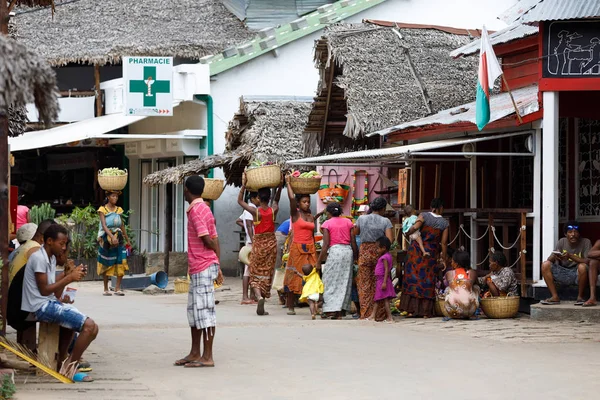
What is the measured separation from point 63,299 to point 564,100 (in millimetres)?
8569

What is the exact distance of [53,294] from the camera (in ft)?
30.3

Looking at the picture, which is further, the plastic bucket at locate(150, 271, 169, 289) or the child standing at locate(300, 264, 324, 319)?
the plastic bucket at locate(150, 271, 169, 289)

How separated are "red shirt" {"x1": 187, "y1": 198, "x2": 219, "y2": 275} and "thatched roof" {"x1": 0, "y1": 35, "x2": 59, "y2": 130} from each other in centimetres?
271

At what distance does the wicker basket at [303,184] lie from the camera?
15781mm

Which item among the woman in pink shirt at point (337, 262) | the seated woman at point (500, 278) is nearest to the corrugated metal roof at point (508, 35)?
the seated woman at point (500, 278)

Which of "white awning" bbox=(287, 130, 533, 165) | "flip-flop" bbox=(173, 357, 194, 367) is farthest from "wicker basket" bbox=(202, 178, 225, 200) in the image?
"flip-flop" bbox=(173, 357, 194, 367)

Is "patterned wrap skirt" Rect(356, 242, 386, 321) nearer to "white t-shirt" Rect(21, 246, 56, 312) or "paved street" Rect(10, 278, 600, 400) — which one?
"paved street" Rect(10, 278, 600, 400)

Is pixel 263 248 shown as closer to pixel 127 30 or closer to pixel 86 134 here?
pixel 86 134

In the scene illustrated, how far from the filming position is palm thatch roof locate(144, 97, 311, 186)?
21.4 meters

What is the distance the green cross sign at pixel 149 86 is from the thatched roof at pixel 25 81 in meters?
14.9

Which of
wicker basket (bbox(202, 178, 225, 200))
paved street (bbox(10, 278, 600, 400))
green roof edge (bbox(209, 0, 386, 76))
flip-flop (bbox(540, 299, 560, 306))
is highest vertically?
green roof edge (bbox(209, 0, 386, 76))

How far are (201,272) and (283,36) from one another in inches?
599

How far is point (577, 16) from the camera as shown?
13.8 meters

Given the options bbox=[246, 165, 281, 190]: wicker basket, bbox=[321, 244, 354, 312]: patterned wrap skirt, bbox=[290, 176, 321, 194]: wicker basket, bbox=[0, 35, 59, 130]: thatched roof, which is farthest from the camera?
bbox=[246, 165, 281, 190]: wicker basket
